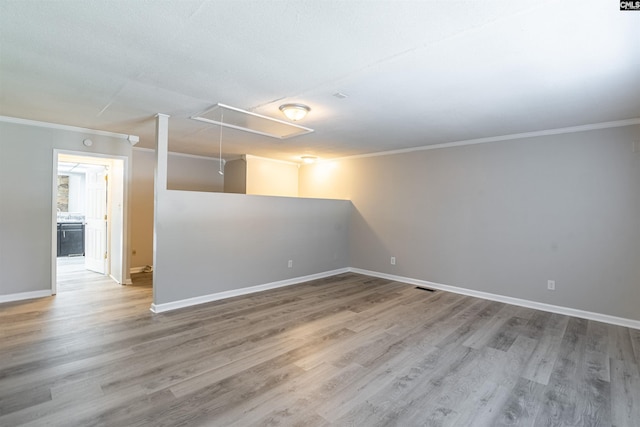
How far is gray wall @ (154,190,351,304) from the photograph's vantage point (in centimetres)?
386

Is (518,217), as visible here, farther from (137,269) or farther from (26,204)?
(26,204)

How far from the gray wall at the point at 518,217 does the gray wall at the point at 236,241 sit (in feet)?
3.26

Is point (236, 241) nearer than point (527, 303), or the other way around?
point (527, 303)

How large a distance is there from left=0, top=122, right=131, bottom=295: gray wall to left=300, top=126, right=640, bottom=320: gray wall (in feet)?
16.4

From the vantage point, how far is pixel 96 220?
5906 millimetres

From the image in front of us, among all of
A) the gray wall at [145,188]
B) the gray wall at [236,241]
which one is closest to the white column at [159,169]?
the gray wall at [236,241]

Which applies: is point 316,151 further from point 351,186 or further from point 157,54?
point 157,54

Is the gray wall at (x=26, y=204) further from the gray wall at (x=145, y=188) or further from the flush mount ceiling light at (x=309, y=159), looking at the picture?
the flush mount ceiling light at (x=309, y=159)

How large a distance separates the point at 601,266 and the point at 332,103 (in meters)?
3.82

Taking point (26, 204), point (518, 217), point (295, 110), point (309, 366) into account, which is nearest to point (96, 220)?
point (26, 204)

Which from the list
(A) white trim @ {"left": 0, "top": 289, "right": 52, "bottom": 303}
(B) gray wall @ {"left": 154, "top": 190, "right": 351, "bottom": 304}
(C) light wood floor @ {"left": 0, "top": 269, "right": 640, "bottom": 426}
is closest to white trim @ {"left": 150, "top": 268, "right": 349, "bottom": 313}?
(B) gray wall @ {"left": 154, "top": 190, "right": 351, "bottom": 304}

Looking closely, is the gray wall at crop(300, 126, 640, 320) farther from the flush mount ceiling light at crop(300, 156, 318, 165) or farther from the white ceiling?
the flush mount ceiling light at crop(300, 156, 318, 165)

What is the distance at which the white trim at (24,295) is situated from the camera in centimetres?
400

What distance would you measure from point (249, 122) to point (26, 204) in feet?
10.6
